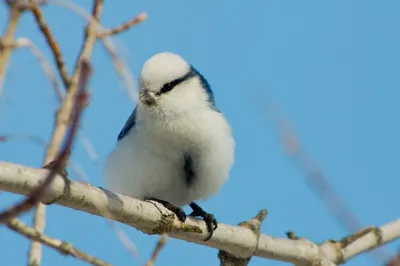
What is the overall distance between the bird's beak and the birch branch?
0.73 meters

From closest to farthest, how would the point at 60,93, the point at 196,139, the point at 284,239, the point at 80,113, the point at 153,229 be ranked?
1. the point at 80,113
2. the point at 60,93
3. the point at 153,229
4. the point at 284,239
5. the point at 196,139

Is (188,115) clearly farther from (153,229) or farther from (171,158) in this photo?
(153,229)

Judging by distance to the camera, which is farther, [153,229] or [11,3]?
[153,229]

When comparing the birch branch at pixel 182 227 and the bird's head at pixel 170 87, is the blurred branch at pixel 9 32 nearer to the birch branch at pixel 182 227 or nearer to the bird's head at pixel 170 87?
the birch branch at pixel 182 227

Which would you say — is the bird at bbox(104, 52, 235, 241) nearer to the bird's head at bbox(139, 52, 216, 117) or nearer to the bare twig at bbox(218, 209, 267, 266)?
the bird's head at bbox(139, 52, 216, 117)

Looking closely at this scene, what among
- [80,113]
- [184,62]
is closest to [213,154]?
[184,62]

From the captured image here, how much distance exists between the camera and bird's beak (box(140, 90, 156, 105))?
367 centimetres

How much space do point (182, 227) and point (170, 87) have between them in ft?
3.35

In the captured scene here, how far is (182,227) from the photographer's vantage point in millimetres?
3039

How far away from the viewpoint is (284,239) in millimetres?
3557

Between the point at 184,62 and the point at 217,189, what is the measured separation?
81 centimetres

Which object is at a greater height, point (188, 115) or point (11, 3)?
point (188, 115)

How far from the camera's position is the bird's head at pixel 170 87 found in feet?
12.1

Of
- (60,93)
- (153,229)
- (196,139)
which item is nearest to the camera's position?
(60,93)
